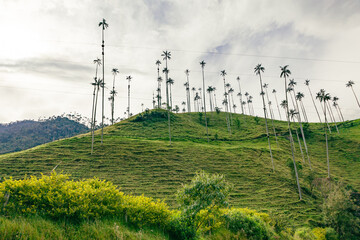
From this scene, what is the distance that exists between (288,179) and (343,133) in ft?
263

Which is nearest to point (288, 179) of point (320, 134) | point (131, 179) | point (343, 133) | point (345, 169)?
point (345, 169)

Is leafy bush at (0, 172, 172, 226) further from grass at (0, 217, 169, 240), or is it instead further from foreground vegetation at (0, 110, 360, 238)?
foreground vegetation at (0, 110, 360, 238)

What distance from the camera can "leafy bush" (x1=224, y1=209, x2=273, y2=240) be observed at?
2227 cm

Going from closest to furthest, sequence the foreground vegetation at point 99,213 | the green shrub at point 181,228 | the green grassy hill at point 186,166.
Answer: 1. the foreground vegetation at point 99,213
2. the green shrub at point 181,228
3. the green grassy hill at point 186,166

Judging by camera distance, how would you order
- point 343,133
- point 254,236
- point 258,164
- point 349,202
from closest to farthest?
point 254,236
point 349,202
point 258,164
point 343,133

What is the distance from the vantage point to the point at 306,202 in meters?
42.9

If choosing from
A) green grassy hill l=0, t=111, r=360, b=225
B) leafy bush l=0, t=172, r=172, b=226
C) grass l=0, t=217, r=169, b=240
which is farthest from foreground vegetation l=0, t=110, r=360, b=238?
grass l=0, t=217, r=169, b=240

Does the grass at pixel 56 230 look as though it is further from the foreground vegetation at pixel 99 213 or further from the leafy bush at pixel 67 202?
the leafy bush at pixel 67 202

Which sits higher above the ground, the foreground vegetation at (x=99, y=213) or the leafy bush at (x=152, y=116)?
the leafy bush at (x=152, y=116)

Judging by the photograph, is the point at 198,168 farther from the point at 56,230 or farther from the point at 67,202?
the point at 56,230

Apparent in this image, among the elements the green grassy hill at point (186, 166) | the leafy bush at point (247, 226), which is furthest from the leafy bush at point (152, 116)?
the leafy bush at point (247, 226)

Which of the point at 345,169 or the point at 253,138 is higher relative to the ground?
the point at 253,138

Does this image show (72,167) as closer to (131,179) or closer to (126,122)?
(131,179)

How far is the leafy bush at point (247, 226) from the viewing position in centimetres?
2227
